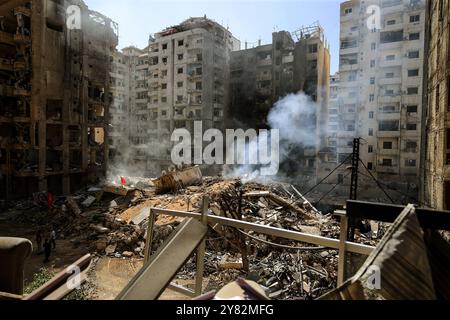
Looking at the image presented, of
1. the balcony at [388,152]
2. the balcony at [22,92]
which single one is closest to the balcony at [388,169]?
the balcony at [388,152]

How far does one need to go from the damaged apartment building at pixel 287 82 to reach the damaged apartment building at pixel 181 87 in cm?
329

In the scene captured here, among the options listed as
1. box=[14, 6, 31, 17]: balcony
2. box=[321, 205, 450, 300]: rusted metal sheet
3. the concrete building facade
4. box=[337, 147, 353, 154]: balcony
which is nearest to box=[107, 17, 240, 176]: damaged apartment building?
box=[337, 147, 353, 154]: balcony

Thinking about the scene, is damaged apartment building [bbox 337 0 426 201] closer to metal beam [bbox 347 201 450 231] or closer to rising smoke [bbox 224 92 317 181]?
rising smoke [bbox 224 92 317 181]

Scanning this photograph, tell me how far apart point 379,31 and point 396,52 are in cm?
403

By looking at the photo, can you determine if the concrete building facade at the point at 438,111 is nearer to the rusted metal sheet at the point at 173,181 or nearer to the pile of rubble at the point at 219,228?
the pile of rubble at the point at 219,228

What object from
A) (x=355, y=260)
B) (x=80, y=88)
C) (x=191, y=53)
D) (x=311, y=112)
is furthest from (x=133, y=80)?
(x=355, y=260)

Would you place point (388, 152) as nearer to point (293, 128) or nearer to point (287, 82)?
point (293, 128)

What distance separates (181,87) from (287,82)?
18.2 meters

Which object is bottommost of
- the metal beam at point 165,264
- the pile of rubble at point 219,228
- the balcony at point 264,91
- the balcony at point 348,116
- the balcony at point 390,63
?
the pile of rubble at point 219,228

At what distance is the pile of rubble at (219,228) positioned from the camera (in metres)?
9.94

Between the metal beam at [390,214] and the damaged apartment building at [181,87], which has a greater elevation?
the damaged apartment building at [181,87]

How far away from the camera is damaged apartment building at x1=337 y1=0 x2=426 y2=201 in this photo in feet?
121

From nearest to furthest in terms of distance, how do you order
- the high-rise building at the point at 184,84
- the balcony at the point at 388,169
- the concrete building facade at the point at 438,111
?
the concrete building facade at the point at 438,111
the balcony at the point at 388,169
the high-rise building at the point at 184,84
